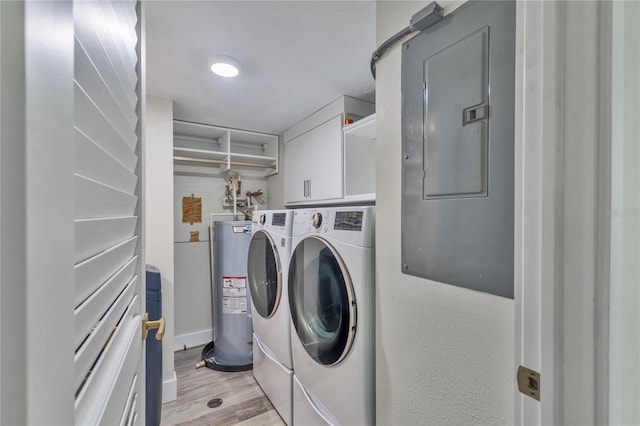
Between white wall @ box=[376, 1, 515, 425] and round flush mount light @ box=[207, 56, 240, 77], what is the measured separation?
886 millimetres

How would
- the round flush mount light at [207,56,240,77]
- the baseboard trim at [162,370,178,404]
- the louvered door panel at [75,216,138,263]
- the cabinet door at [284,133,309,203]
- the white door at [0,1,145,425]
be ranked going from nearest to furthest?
the white door at [0,1,145,425] → the louvered door panel at [75,216,138,263] → the round flush mount light at [207,56,240,77] → the baseboard trim at [162,370,178,404] → the cabinet door at [284,133,309,203]

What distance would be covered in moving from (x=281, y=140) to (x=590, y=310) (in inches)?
112

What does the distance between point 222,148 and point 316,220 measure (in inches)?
77.3

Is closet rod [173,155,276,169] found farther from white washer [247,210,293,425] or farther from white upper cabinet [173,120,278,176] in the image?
white washer [247,210,293,425]

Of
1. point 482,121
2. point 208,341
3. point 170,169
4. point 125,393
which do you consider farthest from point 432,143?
point 208,341

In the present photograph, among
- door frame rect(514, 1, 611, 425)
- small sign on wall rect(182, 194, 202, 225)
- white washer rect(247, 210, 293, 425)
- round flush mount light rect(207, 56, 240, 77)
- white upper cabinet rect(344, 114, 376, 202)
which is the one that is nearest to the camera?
door frame rect(514, 1, 611, 425)

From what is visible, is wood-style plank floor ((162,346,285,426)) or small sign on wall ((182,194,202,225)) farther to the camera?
small sign on wall ((182,194,202,225))

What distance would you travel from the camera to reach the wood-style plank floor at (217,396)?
1.76 metres

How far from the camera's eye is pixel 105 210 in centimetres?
45

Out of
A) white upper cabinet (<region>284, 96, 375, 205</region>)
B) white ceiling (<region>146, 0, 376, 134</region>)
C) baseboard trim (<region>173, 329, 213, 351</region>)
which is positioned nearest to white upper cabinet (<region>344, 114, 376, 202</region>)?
white upper cabinet (<region>284, 96, 375, 205</region>)

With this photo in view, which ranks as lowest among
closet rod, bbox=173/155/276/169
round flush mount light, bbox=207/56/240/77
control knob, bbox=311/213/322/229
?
control knob, bbox=311/213/322/229

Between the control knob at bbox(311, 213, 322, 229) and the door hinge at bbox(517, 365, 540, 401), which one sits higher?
the control knob at bbox(311, 213, 322, 229)

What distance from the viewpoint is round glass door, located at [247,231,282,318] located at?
5.76 feet

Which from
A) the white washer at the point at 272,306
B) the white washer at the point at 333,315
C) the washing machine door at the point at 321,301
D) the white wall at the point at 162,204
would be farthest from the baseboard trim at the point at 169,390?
the washing machine door at the point at 321,301
